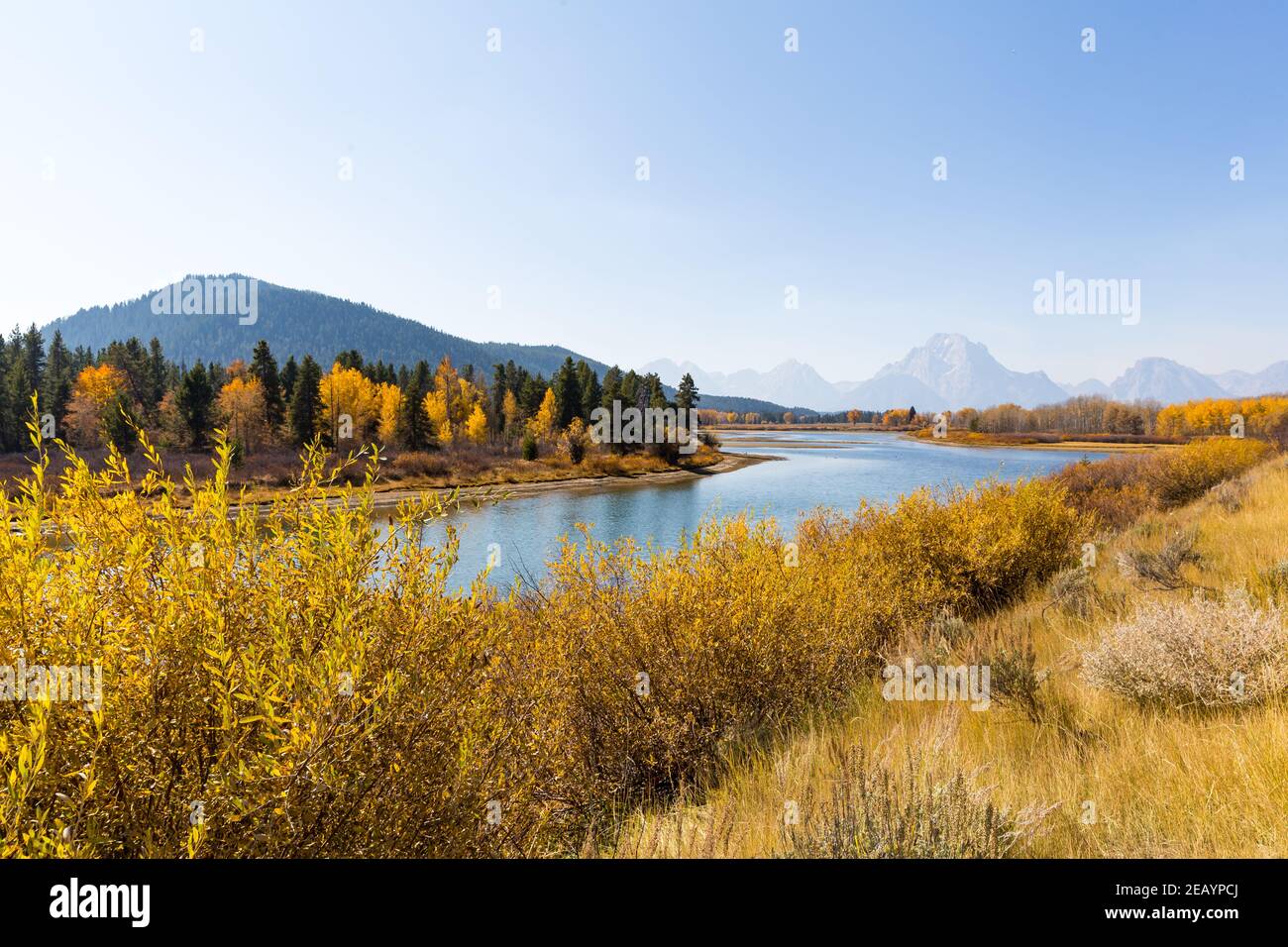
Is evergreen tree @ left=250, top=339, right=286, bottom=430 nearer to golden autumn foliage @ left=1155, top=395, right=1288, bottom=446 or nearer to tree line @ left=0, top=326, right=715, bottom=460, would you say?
tree line @ left=0, top=326, right=715, bottom=460

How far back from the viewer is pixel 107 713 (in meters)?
2.19

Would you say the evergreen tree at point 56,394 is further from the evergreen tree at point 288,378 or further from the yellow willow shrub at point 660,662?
the yellow willow shrub at point 660,662

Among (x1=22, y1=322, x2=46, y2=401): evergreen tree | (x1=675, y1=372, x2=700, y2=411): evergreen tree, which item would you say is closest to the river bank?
(x1=675, y1=372, x2=700, y2=411): evergreen tree

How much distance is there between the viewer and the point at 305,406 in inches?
2281

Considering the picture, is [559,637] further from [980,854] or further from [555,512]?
[555,512]

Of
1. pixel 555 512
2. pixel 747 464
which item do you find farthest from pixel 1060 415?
pixel 555 512

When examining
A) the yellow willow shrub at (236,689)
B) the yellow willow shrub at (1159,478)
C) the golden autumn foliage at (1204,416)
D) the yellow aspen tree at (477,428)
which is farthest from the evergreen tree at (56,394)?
the golden autumn foliage at (1204,416)

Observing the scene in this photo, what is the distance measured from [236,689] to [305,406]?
64.7 m

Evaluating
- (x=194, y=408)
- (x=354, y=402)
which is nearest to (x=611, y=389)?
(x=354, y=402)

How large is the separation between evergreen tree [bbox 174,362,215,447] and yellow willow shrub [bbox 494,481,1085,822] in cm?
6491
